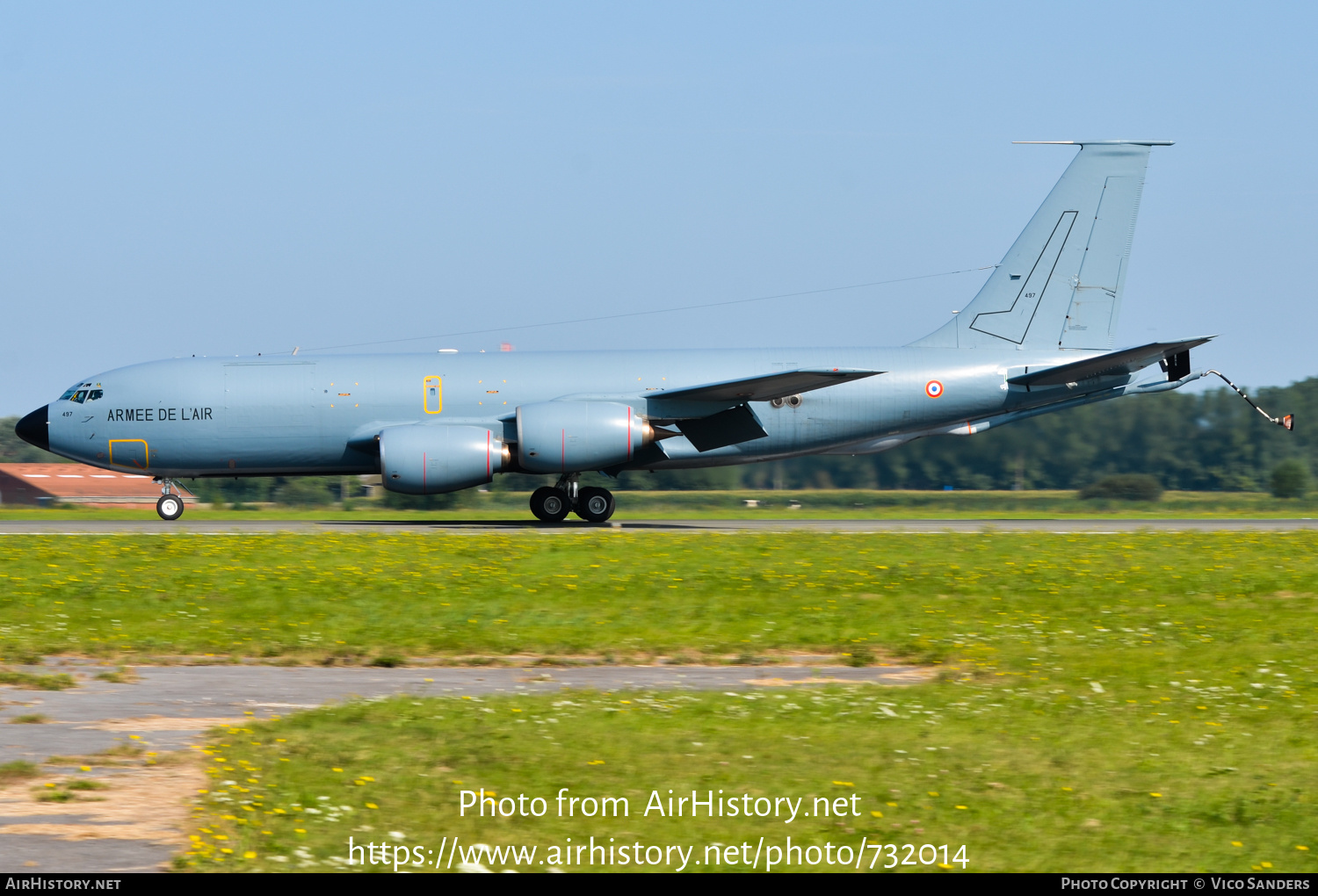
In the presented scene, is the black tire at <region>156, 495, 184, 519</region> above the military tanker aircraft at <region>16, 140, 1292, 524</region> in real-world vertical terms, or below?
below

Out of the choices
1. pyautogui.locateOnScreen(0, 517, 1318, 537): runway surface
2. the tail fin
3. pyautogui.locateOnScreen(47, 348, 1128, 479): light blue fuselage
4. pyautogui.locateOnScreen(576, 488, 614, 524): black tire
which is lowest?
pyautogui.locateOnScreen(0, 517, 1318, 537): runway surface

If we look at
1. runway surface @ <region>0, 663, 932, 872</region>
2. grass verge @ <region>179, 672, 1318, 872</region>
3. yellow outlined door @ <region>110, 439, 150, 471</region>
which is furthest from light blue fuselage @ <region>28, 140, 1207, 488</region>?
grass verge @ <region>179, 672, 1318, 872</region>

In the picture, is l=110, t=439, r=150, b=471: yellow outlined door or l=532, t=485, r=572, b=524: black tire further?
l=110, t=439, r=150, b=471: yellow outlined door

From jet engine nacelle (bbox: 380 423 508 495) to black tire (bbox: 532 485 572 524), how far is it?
1.78 m

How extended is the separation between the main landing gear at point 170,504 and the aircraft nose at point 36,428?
2.67m

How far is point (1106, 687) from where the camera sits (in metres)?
11.2

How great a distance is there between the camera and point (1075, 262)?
29.9 meters

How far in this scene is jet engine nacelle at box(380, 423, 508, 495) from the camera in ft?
86.2

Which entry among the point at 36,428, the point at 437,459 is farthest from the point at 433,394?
the point at 36,428

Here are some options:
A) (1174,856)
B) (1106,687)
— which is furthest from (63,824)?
(1106,687)

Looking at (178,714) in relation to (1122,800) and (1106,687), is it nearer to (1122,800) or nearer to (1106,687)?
(1122,800)

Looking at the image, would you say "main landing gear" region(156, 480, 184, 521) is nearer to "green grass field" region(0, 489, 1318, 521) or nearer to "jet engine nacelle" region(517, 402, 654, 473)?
"green grass field" region(0, 489, 1318, 521)

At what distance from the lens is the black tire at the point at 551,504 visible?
1107 inches

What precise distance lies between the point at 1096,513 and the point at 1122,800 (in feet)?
102
